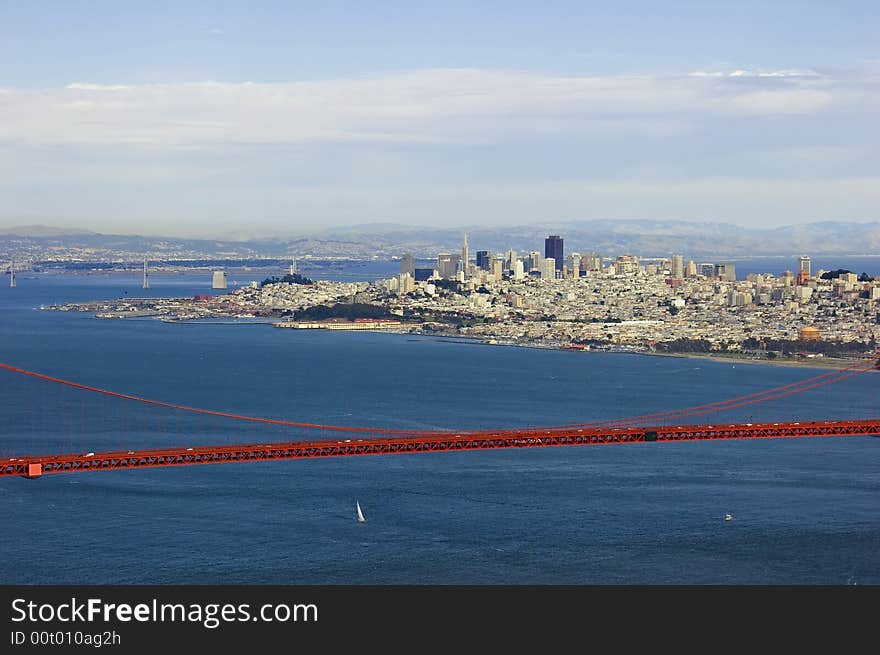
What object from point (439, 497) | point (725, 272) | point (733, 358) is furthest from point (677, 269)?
point (439, 497)

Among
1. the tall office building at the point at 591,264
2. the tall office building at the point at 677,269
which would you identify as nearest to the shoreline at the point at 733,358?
the tall office building at the point at 677,269

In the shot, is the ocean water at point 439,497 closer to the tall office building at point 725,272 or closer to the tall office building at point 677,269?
the tall office building at point 725,272

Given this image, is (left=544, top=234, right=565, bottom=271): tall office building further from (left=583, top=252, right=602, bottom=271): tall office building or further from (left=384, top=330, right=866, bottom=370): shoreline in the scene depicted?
(left=384, top=330, right=866, bottom=370): shoreline

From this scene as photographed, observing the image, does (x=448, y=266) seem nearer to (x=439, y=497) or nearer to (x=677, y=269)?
(x=677, y=269)

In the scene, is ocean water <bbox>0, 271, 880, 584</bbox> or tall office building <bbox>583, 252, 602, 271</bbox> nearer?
ocean water <bbox>0, 271, 880, 584</bbox>

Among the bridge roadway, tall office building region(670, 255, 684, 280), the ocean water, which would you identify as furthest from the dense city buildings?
the bridge roadway
